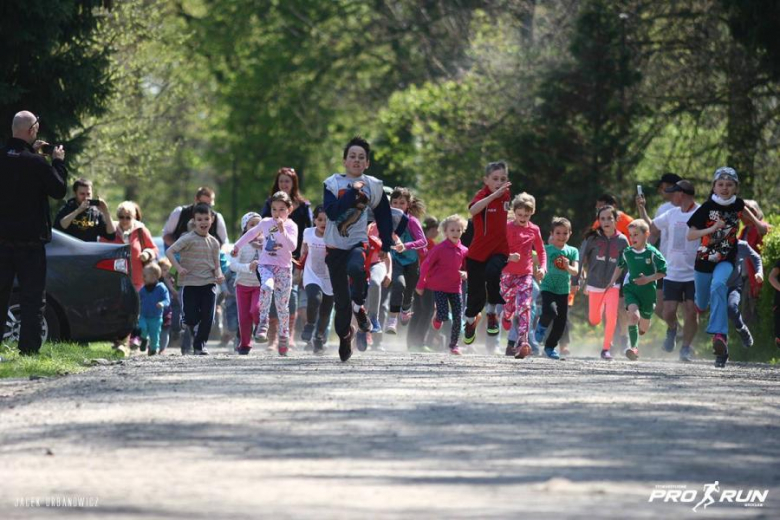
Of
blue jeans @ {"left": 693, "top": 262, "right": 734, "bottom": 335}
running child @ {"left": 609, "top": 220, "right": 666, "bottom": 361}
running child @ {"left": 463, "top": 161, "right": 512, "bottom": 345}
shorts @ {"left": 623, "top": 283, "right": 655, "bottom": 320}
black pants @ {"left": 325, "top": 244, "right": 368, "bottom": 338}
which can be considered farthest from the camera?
shorts @ {"left": 623, "top": 283, "right": 655, "bottom": 320}

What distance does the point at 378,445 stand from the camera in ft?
27.2

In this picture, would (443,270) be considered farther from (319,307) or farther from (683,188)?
(683,188)

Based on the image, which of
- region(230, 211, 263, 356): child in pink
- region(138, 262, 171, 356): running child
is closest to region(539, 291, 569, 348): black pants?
region(230, 211, 263, 356): child in pink

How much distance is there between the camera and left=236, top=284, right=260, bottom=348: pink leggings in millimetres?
18266

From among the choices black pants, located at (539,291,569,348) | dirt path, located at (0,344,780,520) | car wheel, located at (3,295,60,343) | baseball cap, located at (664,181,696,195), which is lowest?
dirt path, located at (0,344,780,520)

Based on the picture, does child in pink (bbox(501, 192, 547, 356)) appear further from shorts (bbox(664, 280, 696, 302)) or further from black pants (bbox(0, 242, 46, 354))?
black pants (bbox(0, 242, 46, 354))

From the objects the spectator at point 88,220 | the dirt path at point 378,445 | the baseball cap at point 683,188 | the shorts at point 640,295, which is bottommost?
the dirt path at point 378,445

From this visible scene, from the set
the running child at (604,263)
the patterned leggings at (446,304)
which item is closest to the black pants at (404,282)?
the patterned leggings at (446,304)

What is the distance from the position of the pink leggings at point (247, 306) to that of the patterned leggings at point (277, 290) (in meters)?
0.42

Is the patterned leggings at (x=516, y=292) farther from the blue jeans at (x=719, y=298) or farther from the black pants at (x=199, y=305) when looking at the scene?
the black pants at (x=199, y=305)

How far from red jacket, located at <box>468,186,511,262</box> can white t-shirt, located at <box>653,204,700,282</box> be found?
3093 millimetres

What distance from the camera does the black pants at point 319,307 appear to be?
18.2 metres

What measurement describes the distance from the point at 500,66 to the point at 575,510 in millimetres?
33888

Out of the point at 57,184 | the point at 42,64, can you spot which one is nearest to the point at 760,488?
the point at 57,184
